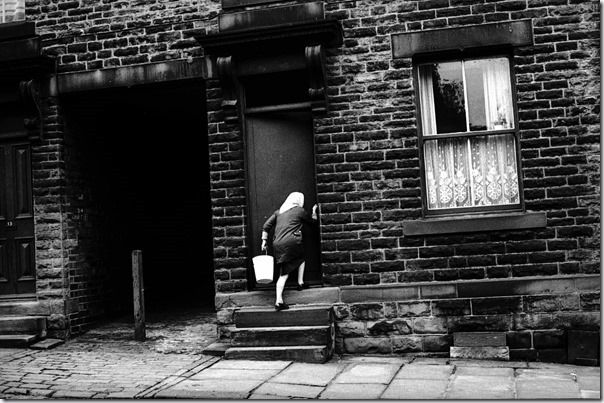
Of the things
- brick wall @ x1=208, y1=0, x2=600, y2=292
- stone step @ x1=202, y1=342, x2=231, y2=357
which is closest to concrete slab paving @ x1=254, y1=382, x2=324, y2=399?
stone step @ x1=202, y1=342, x2=231, y2=357

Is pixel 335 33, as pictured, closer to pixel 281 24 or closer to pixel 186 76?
pixel 281 24

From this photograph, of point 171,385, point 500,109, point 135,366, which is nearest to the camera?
point 171,385

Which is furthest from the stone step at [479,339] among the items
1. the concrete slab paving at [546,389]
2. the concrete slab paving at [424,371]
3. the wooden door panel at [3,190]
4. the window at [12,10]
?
the window at [12,10]

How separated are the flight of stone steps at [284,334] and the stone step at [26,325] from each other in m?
2.74

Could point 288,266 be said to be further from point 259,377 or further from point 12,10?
point 12,10

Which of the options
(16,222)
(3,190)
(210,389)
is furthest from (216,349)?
(3,190)

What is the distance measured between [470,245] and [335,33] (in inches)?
117

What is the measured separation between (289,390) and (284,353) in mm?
1169

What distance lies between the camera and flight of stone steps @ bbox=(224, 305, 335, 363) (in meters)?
7.15

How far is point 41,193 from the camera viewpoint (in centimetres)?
870

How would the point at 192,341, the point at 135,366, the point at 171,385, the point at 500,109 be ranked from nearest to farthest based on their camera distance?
1. the point at 171,385
2. the point at 135,366
3. the point at 500,109
4. the point at 192,341

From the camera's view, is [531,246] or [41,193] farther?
[41,193]

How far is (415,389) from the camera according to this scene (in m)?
5.96

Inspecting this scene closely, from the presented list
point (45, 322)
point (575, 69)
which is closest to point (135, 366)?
point (45, 322)
